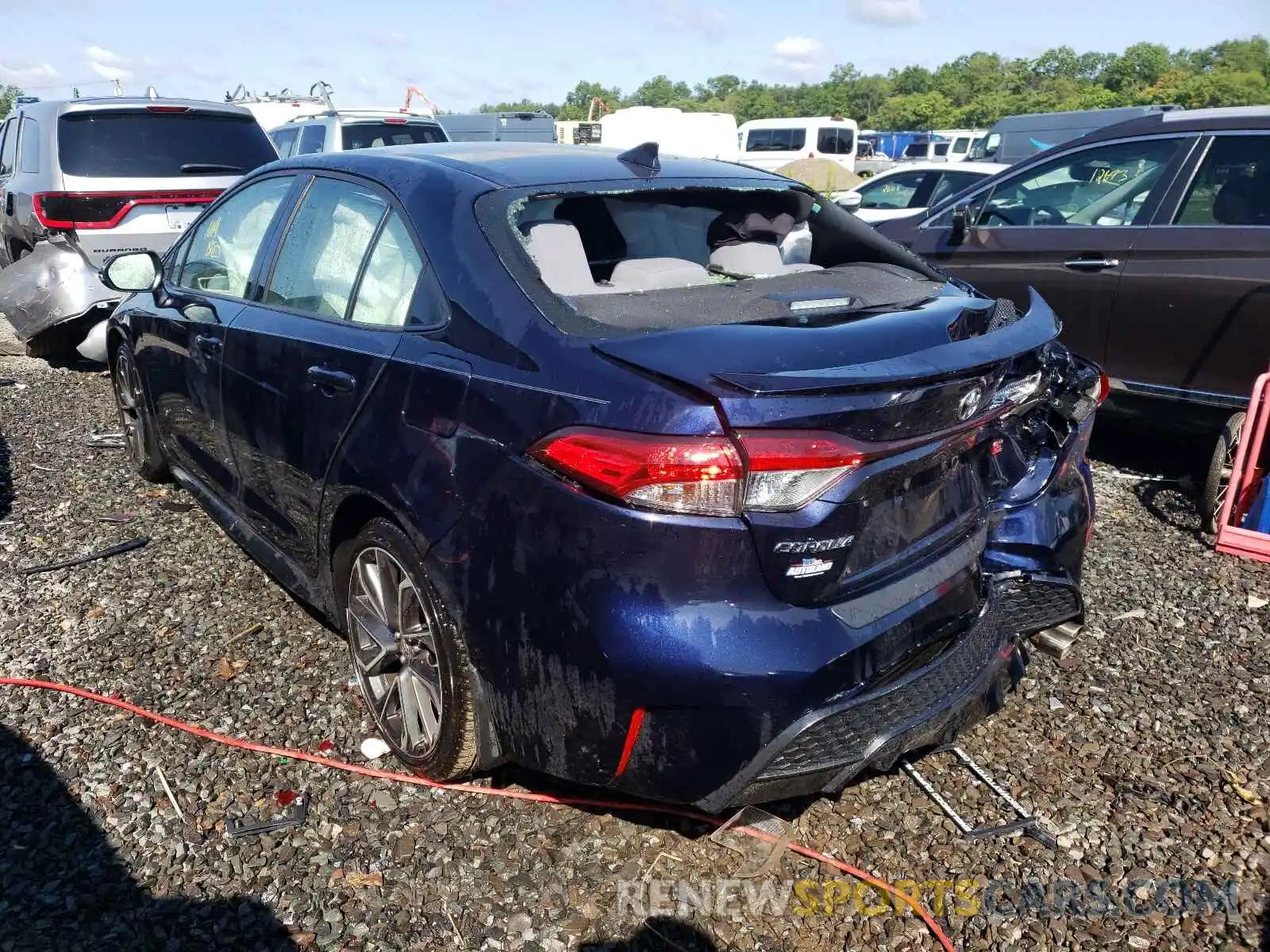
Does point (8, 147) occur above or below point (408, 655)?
above

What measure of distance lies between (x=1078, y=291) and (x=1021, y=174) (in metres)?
0.88

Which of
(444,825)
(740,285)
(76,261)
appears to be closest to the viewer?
(444,825)

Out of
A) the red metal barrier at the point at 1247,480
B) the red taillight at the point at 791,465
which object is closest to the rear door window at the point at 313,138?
the red metal barrier at the point at 1247,480

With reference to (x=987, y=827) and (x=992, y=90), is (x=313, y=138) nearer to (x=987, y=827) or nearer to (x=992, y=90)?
(x=987, y=827)

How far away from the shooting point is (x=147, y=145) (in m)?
7.12

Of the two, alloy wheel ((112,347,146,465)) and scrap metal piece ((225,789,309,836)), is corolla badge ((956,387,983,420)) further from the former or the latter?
alloy wheel ((112,347,146,465))

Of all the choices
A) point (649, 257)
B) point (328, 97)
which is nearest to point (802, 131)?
point (328, 97)

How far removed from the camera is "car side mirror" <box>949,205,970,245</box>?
555 centimetres

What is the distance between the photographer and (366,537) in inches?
106

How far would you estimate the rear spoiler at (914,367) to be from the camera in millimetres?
1922

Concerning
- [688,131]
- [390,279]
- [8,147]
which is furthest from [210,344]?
[688,131]

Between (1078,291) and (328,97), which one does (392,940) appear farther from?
(328,97)

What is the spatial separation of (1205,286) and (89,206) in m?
7.04

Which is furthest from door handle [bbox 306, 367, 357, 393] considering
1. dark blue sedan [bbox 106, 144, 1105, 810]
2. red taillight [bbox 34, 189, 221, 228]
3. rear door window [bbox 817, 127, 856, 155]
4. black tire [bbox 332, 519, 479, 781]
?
rear door window [bbox 817, 127, 856, 155]
